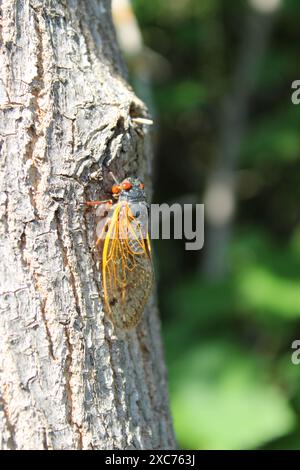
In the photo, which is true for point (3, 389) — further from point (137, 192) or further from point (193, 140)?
point (193, 140)

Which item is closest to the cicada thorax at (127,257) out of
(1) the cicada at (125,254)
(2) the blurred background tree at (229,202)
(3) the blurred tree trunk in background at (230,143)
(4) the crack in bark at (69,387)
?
(1) the cicada at (125,254)

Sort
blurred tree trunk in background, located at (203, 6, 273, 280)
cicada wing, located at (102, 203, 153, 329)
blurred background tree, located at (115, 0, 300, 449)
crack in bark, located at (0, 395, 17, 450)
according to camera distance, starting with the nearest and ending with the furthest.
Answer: crack in bark, located at (0, 395, 17, 450) → cicada wing, located at (102, 203, 153, 329) → blurred background tree, located at (115, 0, 300, 449) → blurred tree trunk in background, located at (203, 6, 273, 280)

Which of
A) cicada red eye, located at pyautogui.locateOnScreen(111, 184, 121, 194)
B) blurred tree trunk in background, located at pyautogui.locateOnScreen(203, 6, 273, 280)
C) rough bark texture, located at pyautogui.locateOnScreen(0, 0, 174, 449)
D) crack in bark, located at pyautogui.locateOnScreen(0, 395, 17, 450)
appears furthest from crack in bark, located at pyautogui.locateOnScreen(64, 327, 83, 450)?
blurred tree trunk in background, located at pyautogui.locateOnScreen(203, 6, 273, 280)

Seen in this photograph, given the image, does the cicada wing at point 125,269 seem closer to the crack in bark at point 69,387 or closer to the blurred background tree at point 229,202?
the crack in bark at point 69,387

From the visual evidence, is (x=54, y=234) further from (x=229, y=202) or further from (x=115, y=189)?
(x=229, y=202)

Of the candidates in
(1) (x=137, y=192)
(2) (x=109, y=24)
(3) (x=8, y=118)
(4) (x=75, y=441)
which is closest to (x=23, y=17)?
(3) (x=8, y=118)

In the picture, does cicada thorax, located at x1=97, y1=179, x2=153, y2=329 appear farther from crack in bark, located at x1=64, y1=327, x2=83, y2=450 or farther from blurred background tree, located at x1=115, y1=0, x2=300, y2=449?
blurred background tree, located at x1=115, y1=0, x2=300, y2=449

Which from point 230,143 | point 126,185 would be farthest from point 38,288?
point 230,143
